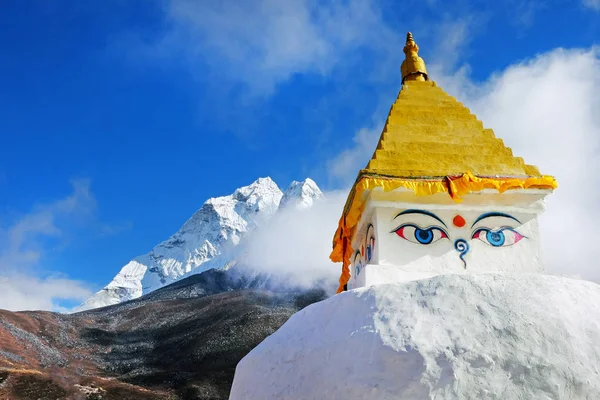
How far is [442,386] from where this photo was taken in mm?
2568

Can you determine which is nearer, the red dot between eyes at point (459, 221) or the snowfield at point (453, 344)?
the snowfield at point (453, 344)

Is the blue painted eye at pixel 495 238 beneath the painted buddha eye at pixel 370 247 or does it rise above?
above

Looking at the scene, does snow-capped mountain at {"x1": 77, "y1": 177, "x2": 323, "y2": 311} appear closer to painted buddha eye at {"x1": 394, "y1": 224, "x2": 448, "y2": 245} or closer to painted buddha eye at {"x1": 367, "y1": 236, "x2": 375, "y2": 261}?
painted buddha eye at {"x1": 367, "y1": 236, "x2": 375, "y2": 261}

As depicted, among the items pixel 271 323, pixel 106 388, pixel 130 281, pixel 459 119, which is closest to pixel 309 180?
pixel 130 281

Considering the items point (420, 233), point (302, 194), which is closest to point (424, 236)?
point (420, 233)

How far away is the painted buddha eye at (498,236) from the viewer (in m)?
4.55

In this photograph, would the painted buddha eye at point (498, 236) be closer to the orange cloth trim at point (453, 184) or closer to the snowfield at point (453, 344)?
the orange cloth trim at point (453, 184)

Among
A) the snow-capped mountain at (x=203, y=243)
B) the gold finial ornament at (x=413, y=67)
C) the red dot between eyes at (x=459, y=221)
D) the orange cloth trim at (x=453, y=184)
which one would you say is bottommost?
the red dot between eyes at (x=459, y=221)

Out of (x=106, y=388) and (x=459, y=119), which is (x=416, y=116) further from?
(x=106, y=388)

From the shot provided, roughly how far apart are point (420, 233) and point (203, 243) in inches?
4334

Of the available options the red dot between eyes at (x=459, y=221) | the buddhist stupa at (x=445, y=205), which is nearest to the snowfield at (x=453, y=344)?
the buddhist stupa at (x=445, y=205)

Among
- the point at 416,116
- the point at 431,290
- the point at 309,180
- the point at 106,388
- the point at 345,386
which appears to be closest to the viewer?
the point at 345,386

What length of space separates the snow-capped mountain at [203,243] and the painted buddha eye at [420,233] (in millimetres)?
95492

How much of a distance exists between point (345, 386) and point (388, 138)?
8.98 ft
